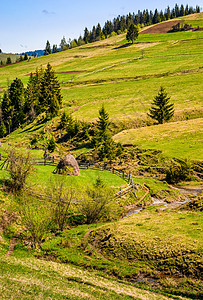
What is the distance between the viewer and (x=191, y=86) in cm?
8988

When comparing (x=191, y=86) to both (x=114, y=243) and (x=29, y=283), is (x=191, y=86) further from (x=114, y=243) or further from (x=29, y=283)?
(x=29, y=283)

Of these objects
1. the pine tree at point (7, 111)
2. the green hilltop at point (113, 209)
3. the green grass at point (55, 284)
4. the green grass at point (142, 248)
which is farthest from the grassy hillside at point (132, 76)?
the green grass at point (55, 284)

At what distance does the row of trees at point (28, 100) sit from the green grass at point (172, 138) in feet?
114

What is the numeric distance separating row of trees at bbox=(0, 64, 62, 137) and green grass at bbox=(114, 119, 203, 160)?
114 feet

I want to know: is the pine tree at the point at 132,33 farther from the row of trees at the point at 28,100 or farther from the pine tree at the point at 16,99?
the pine tree at the point at 16,99

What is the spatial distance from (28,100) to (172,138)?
188ft

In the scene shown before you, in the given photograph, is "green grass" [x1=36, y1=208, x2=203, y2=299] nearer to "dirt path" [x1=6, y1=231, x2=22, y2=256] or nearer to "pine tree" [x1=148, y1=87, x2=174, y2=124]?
"dirt path" [x1=6, y1=231, x2=22, y2=256]

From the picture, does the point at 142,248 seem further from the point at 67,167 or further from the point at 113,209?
the point at 67,167

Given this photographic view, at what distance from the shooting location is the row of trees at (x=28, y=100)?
3605 inches

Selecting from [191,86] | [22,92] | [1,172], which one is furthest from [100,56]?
[1,172]

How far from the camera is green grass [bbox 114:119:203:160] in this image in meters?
52.0

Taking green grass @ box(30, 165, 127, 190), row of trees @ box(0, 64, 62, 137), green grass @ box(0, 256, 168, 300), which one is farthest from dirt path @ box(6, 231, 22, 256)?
row of trees @ box(0, 64, 62, 137)

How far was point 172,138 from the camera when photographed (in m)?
59.4

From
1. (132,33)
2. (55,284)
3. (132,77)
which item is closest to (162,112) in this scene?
(132,77)
